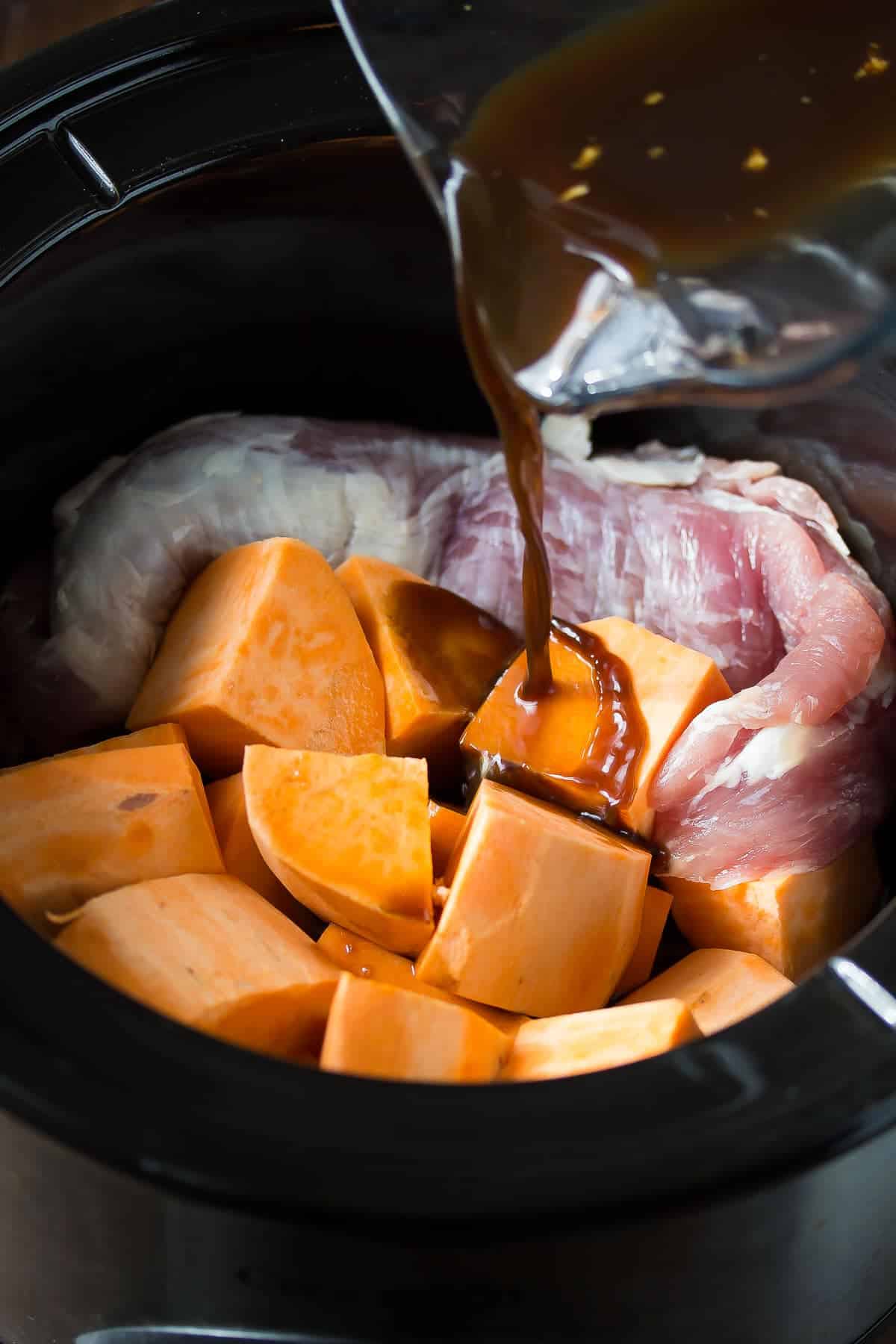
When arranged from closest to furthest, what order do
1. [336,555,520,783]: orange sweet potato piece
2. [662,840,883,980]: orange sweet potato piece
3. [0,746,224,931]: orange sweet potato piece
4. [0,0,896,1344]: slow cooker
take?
[0,0,896,1344]: slow cooker
[0,746,224,931]: orange sweet potato piece
[662,840,883,980]: orange sweet potato piece
[336,555,520,783]: orange sweet potato piece

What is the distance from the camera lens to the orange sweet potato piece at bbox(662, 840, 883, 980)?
964mm

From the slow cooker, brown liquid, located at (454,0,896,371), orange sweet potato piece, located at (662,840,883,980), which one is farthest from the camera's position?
orange sweet potato piece, located at (662,840,883,980)

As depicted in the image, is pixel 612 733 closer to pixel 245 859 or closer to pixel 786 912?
pixel 786 912

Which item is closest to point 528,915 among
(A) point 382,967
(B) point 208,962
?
(A) point 382,967

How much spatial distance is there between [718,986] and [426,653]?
0.37 meters

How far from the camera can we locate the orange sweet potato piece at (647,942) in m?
0.98

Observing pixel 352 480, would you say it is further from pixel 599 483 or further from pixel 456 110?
pixel 456 110

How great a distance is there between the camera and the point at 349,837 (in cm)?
92

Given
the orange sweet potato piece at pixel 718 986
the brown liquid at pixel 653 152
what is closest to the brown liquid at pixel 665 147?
the brown liquid at pixel 653 152

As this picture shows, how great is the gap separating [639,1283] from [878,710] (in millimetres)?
542

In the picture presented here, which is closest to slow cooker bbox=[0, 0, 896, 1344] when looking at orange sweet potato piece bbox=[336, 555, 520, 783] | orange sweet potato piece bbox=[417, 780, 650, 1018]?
orange sweet potato piece bbox=[417, 780, 650, 1018]

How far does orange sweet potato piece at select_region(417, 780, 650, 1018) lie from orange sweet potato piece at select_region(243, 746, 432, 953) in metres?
0.03

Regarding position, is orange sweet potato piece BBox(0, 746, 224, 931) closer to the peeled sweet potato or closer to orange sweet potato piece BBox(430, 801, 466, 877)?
the peeled sweet potato

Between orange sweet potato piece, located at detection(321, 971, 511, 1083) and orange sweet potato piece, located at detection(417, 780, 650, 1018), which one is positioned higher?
orange sweet potato piece, located at detection(321, 971, 511, 1083)
